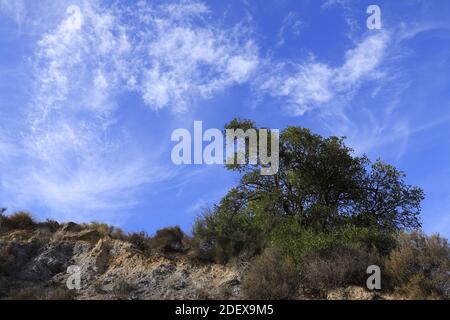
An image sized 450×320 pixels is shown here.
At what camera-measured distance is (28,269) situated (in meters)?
22.7

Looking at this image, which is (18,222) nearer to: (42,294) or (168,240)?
(168,240)

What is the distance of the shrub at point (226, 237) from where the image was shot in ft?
73.5

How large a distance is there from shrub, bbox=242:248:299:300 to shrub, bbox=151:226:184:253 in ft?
20.1

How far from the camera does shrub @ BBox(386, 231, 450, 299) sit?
56.6 ft

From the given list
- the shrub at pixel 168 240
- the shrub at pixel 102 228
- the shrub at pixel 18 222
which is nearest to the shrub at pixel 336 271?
the shrub at pixel 168 240

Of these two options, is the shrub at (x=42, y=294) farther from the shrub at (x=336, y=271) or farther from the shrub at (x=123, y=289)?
the shrub at (x=336, y=271)

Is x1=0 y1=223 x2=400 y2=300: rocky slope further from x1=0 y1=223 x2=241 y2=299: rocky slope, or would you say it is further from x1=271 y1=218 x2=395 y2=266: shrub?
x1=271 y1=218 x2=395 y2=266: shrub

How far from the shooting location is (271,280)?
1812 cm

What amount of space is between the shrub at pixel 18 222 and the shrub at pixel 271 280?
13165 millimetres

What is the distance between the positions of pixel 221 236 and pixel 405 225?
29.6 ft
